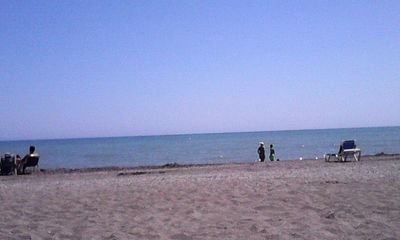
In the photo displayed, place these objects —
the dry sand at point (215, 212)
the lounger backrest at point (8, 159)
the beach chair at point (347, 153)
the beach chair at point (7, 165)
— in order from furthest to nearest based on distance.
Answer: the beach chair at point (347, 153) < the lounger backrest at point (8, 159) < the beach chair at point (7, 165) < the dry sand at point (215, 212)

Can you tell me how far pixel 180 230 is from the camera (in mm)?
6324

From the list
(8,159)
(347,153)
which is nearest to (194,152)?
(347,153)

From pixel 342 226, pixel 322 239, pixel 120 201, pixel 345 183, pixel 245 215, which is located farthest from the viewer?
pixel 345 183

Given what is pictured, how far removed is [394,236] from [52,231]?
447 cm

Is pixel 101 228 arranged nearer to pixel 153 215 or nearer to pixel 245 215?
pixel 153 215

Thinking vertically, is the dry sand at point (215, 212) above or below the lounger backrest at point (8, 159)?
below

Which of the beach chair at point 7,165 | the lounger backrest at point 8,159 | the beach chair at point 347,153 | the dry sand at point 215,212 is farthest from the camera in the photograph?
the beach chair at point 347,153

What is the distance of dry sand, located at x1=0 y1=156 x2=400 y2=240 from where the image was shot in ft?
20.2

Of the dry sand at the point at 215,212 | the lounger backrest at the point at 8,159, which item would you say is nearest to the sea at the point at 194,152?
the lounger backrest at the point at 8,159

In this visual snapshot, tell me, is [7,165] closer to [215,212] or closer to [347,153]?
[215,212]

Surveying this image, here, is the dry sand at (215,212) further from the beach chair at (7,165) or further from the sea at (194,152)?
the sea at (194,152)

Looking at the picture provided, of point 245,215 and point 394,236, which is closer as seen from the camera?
point 394,236

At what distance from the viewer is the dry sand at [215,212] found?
614 cm

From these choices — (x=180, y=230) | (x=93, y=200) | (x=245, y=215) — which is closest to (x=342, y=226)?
(x=245, y=215)
